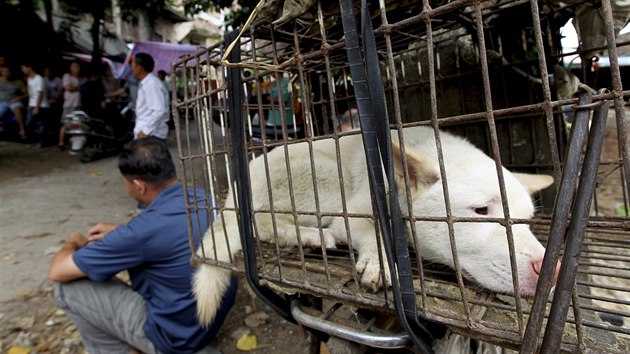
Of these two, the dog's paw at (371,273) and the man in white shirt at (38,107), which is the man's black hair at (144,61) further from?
the man in white shirt at (38,107)

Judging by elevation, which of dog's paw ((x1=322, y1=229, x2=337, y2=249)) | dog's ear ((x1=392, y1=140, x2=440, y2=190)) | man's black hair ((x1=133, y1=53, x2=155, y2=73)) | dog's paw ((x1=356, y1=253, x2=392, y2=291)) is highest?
man's black hair ((x1=133, y1=53, x2=155, y2=73))

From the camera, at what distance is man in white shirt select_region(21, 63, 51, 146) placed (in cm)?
978

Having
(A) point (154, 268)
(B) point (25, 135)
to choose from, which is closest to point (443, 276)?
(A) point (154, 268)

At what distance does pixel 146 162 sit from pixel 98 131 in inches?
290

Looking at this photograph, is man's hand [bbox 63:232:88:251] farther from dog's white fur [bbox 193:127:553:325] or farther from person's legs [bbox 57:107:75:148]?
person's legs [bbox 57:107:75:148]

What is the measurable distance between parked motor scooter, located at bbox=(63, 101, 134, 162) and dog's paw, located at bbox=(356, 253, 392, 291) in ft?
29.0

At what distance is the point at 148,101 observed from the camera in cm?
557

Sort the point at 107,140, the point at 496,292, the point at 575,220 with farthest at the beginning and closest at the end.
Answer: the point at 107,140, the point at 496,292, the point at 575,220

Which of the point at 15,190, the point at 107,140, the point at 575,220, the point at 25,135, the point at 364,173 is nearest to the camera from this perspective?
the point at 575,220

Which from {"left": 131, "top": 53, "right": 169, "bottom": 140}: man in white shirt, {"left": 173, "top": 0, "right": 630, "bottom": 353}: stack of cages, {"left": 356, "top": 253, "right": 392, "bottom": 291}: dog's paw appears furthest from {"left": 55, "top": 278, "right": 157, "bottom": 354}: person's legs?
{"left": 131, "top": 53, "right": 169, "bottom": 140}: man in white shirt

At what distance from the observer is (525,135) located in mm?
3189

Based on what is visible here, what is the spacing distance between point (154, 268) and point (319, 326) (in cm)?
178

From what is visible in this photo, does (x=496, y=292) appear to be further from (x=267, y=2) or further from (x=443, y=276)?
(x=267, y=2)

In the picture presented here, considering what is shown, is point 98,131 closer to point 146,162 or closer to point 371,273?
point 146,162
